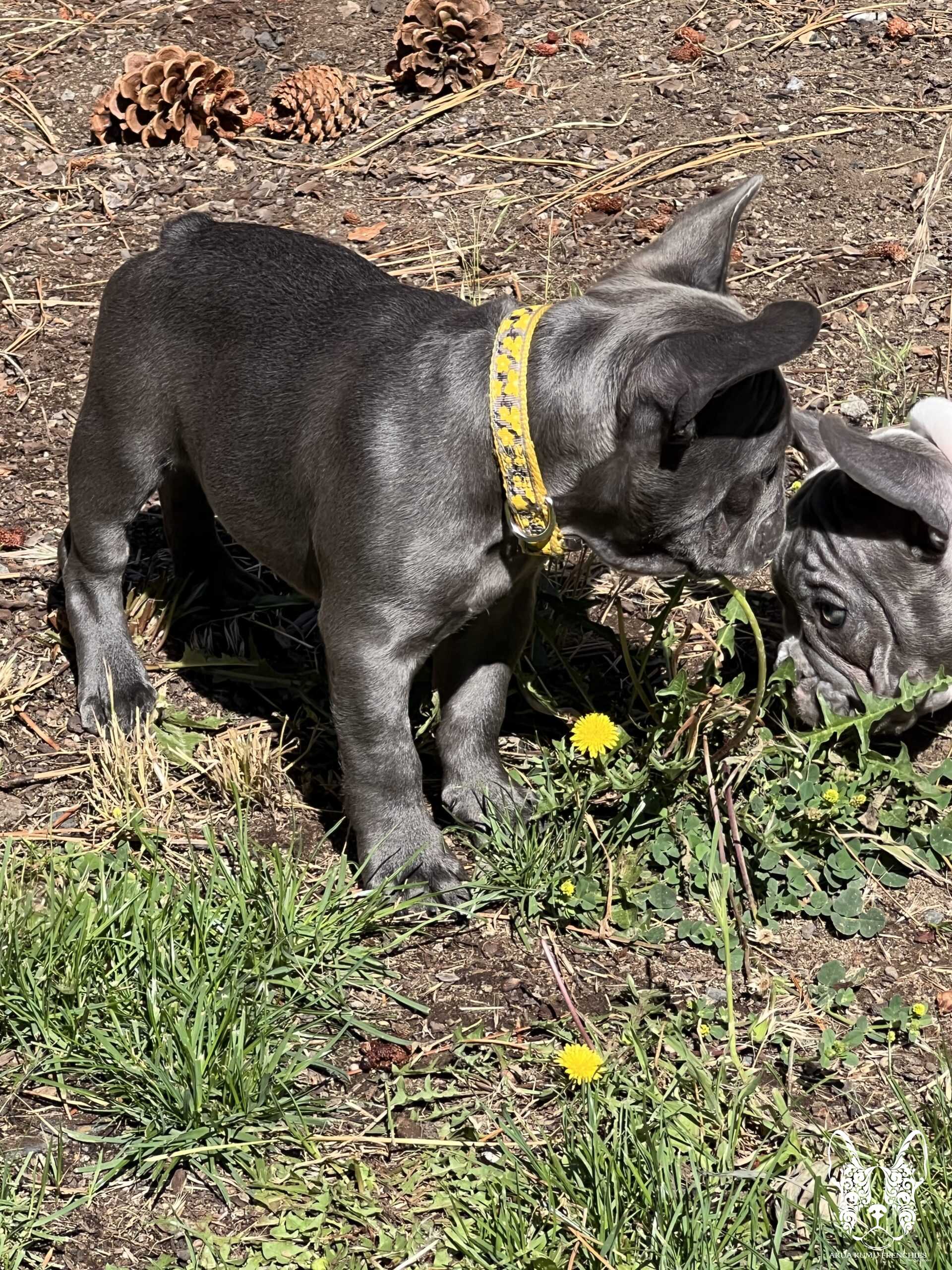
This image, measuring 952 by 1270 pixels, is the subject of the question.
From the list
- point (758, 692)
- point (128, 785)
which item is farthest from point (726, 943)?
point (128, 785)

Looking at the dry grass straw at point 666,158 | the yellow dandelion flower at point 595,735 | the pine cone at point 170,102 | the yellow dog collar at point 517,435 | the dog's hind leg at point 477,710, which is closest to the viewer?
the yellow dog collar at point 517,435

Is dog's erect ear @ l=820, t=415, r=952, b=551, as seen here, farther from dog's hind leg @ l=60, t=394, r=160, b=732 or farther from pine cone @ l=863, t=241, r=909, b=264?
pine cone @ l=863, t=241, r=909, b=264

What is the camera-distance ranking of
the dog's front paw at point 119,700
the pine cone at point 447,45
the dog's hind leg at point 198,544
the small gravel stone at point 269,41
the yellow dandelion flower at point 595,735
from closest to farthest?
1. the yellow dandelion flower at point 595,735
2. the dog's front paw at point 119,700
3. the dog's hind leg at point 198,544
4. the pine cone at point 447,45
5. the small gravel stone at point 269,41

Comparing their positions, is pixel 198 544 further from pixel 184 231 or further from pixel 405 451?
pixel 405 451

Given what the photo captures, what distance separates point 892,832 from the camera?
4852 millimetres

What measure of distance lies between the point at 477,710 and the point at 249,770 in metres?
0.78

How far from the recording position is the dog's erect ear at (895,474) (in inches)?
184

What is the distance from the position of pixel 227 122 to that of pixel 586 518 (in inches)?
188

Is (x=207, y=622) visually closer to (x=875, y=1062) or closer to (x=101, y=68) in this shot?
(x=875, y=1062)

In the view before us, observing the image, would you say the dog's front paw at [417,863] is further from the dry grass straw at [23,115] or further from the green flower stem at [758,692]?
the dry grass straw at [23,115]

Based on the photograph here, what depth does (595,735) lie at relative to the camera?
4.46 meters

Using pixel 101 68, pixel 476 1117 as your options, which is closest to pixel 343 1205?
pixel 476 1117

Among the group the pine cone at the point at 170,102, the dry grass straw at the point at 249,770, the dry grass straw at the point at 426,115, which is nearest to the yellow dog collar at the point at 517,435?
the dry grass straw at the point at 249,770

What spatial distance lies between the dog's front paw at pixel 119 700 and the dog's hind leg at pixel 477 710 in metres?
1.09
